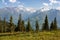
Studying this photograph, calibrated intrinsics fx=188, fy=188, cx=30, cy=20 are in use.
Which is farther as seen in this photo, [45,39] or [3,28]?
[3,28]

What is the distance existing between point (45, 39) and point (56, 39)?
1288 millimetres

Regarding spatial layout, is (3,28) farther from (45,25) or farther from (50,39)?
(50,39)

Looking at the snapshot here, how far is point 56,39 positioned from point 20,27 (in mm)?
134843

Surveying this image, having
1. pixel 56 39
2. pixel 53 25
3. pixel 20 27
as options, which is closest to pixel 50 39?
pixel 56 39

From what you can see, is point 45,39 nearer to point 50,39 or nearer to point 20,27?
point 50,39

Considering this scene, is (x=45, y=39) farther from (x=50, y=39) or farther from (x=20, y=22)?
(x=20, y=22)

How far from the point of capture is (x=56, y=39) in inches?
838

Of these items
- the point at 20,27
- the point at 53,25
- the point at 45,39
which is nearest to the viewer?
the point at 45,39

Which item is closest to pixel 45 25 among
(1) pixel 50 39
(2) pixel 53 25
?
(2) pixel 53 25

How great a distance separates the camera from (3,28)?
6781 inches

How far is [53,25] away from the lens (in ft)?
544

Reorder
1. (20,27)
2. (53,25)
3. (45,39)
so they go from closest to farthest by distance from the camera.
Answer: (45,39), (20,27), (53,25)

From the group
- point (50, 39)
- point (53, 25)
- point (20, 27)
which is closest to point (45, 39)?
point (50, 39)

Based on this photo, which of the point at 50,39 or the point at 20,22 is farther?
the point at 20,22
